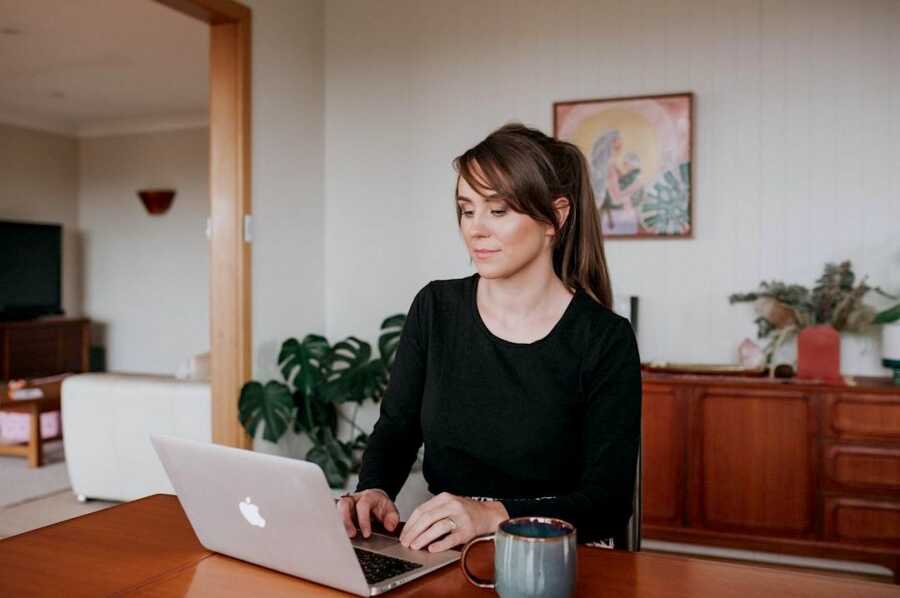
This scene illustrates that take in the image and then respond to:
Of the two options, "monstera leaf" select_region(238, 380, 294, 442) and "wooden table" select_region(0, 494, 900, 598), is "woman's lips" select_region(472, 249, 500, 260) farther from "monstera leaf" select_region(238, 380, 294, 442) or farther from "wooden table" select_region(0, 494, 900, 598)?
"monstera leaf" select_region(238, 380, 294, 442)

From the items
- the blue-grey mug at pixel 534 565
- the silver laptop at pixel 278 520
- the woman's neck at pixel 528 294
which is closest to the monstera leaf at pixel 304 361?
the woman's neck at pixel 528 294

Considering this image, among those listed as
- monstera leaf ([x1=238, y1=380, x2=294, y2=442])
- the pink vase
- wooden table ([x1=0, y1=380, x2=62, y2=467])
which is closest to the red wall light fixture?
wooden table ([x1=0, y1=380, x2=62, y2=467])

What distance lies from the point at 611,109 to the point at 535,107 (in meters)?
0.39

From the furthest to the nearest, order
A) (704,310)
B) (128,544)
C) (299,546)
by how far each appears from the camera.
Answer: (704,310) < (128,544) < (299,546)

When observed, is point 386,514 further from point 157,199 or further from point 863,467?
point 157,199

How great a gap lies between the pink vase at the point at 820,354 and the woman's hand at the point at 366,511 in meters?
2.52

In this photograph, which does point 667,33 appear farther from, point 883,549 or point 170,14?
point 170,14

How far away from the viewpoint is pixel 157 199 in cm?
811

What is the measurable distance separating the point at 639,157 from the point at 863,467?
161 cm

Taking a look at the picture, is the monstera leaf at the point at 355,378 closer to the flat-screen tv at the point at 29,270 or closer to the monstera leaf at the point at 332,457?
the monstera leaf at the point at 332,457

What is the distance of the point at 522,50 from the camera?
4117 millimetres

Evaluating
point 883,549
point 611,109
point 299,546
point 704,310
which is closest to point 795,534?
point 883,549

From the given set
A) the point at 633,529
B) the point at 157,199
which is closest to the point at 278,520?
the point at 633,529

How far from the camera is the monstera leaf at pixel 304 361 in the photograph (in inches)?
154
